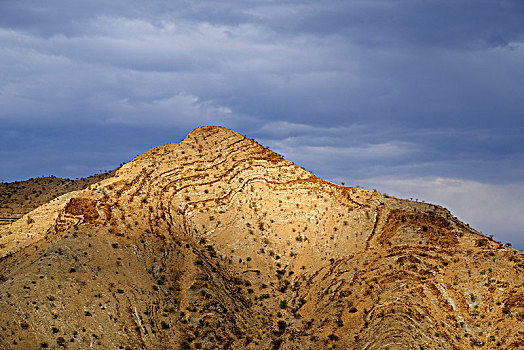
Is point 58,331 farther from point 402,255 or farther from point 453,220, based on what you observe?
point 453,220

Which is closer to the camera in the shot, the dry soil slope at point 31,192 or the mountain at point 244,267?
the mountain at point 244,267

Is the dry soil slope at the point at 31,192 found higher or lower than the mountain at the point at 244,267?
higher

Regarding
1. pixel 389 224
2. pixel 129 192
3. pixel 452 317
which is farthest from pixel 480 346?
pixel 129 192

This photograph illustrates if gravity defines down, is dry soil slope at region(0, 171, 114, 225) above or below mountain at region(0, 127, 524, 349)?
above

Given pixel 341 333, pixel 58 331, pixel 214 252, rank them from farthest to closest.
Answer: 1. pixel 214 252
2. pixel 341 333
3. pixel 58 331

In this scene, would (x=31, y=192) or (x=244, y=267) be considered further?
(x=31, y=192)

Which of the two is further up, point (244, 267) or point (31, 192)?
point (31, 192)

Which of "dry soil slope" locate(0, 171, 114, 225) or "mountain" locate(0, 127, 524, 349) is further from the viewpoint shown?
"dry soil slope" locate(0, 171, 114, 225)

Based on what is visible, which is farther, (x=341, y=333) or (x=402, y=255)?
(x=402, y=255)
